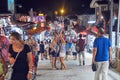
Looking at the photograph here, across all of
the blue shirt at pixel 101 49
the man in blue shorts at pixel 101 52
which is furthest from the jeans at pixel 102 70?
the blue shirt at pixel 101 49

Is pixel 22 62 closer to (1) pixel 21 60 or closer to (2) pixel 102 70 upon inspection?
(1) pixel 21 60

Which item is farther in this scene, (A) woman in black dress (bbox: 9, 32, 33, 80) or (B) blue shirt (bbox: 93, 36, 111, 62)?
(B) blue shirt (bbox: 93, 36, 111, 62)

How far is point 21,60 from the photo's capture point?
23.4 feet

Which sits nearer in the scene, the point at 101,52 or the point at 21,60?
the point at 21,60

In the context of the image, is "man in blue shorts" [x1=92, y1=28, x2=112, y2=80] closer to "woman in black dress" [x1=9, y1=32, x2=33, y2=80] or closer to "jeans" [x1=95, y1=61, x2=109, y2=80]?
"jeans" [x1=95, y1=61, x2=109, y2=80]

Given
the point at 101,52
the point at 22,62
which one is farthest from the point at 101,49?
the point at 22,62

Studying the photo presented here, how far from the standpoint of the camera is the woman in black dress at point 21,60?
712 cm

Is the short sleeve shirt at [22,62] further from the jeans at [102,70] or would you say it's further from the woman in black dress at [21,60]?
the jeans at [102,70]

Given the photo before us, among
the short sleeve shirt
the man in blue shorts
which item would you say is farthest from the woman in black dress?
the man in blue shorts

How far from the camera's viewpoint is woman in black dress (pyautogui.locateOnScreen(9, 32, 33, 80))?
7121 mm

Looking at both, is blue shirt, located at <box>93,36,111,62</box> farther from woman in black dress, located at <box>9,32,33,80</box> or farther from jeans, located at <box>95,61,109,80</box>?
woman in black dress, located at <box>9,32,33,80</box>

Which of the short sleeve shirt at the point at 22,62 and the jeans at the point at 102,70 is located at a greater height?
the short sleeve shirt at the point at 22,62

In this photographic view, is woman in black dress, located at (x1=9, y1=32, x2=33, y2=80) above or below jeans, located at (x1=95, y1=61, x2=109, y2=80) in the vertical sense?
above

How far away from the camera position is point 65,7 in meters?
77.6
